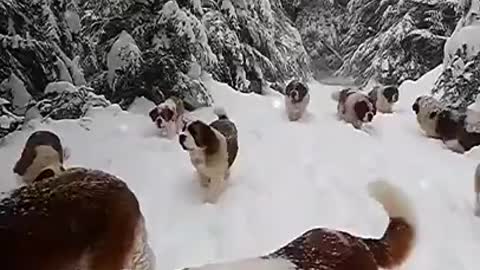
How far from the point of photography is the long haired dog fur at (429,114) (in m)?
7.47

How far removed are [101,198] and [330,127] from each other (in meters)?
5.17

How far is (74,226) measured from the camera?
2715mm

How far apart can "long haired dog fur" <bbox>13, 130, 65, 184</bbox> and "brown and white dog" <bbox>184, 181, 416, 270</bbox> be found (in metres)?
2.07

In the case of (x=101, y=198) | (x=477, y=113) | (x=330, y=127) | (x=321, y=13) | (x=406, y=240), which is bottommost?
(x=321, y=13)

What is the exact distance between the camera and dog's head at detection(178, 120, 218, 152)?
488cm

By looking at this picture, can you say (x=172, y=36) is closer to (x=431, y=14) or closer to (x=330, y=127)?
(x=330, y=127)

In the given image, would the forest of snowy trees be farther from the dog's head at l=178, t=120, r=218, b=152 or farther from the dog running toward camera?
the dog's head at l=178, t=120, r=218, b=152

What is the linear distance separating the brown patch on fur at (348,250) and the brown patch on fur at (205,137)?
6.66 ft

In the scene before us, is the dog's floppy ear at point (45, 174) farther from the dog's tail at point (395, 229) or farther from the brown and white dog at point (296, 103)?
the brown and white dog at point (296, 103)

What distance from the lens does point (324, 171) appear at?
589 cm

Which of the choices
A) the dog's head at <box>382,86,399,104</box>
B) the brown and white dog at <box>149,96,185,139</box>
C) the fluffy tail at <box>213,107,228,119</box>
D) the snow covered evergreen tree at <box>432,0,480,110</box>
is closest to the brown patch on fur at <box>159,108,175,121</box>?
the brown and white dog at <box>149,96,185,139</box>

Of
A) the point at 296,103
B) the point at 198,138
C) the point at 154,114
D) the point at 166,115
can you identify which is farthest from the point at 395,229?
the point at 296,103

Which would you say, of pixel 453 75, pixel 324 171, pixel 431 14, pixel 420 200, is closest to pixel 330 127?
pixel 453 75

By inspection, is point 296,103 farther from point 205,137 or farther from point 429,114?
point 205,137
